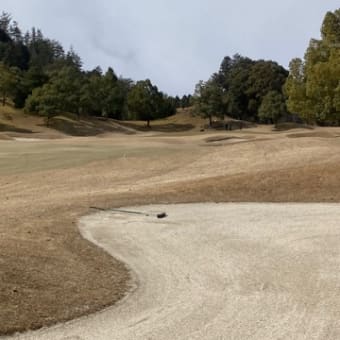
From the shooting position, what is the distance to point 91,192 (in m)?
24.7

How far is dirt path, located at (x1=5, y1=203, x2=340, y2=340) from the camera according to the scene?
Result: 7848 millimetres

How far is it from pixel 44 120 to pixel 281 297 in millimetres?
102872

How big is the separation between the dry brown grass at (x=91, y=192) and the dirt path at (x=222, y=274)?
1.84 feet

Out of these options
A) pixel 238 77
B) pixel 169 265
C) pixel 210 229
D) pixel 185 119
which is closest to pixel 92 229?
pixel 210 229

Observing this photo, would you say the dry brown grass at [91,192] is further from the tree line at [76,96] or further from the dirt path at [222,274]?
the tree line at [76,96]

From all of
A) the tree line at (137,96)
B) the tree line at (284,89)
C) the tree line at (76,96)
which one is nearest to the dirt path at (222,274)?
the tree line at (284,89)

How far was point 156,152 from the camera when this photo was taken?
3944cm

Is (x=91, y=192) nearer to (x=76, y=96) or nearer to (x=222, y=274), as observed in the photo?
(x=222, y=274)

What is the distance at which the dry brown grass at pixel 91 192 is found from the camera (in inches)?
347

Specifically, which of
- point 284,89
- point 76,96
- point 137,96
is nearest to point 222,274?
point 284,89

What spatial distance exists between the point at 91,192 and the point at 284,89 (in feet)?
106

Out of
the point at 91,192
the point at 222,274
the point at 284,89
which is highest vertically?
the point at 284,89

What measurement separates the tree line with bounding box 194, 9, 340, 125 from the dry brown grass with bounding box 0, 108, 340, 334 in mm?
6160

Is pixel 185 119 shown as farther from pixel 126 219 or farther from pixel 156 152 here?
pixel 126 219
